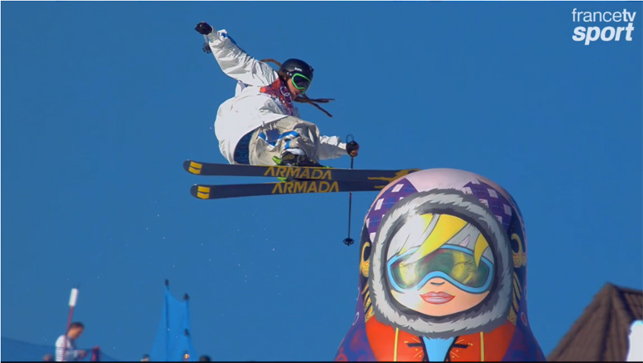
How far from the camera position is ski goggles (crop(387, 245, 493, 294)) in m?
14.6

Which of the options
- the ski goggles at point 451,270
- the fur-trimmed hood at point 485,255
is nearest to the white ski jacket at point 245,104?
the fur-trimmed hood at point 485,255

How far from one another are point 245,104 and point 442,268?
401cm

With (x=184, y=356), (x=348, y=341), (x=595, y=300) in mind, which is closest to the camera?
(x=184, y=356)

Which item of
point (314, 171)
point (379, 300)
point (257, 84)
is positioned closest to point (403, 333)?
point (379, 300)

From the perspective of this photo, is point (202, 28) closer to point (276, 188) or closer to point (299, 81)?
point (299, 81)

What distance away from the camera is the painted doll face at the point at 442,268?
572 inches

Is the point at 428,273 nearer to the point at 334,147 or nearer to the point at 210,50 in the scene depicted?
the point at 334,147

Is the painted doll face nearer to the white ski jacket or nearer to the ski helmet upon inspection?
the white ski jacket

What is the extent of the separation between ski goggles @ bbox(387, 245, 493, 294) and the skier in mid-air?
9.74ft

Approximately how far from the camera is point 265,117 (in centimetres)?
1720

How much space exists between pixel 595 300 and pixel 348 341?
3.58 metres

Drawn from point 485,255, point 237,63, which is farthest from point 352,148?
point 485,255

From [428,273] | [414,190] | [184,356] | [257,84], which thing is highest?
[257,84]

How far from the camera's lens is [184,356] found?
46.4ft
